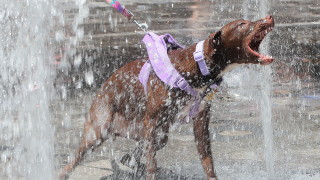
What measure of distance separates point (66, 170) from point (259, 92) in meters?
3.78

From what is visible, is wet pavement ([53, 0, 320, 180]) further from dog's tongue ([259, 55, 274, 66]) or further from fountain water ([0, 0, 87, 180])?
dog's tongue ([259, 55, 274, 66])

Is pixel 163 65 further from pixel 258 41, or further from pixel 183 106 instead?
pixel 258 41

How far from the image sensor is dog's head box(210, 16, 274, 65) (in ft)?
13.4

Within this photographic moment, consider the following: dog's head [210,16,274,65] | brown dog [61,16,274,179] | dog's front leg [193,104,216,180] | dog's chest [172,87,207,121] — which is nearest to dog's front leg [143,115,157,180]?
brown dog [61,16,274,179]

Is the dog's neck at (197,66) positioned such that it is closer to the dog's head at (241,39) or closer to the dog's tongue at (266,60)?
the dog's head at (241,39)

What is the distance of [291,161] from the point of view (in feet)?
17.1

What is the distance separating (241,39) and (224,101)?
340cm

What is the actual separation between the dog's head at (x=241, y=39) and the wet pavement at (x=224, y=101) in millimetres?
722

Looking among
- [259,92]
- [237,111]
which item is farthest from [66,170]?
[259,92]

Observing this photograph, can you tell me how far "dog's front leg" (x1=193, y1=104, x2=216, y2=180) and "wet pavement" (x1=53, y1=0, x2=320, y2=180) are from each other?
0.17m

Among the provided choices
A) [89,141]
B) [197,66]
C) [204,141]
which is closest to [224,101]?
[204,141]

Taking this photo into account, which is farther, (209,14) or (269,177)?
Result: (209,14)

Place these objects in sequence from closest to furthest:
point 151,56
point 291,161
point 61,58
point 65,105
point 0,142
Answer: point 151,56 → point 291,161 → point 0,142 → point 65,105 → point 61,58

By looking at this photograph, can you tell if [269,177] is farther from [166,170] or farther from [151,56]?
[151,56]
